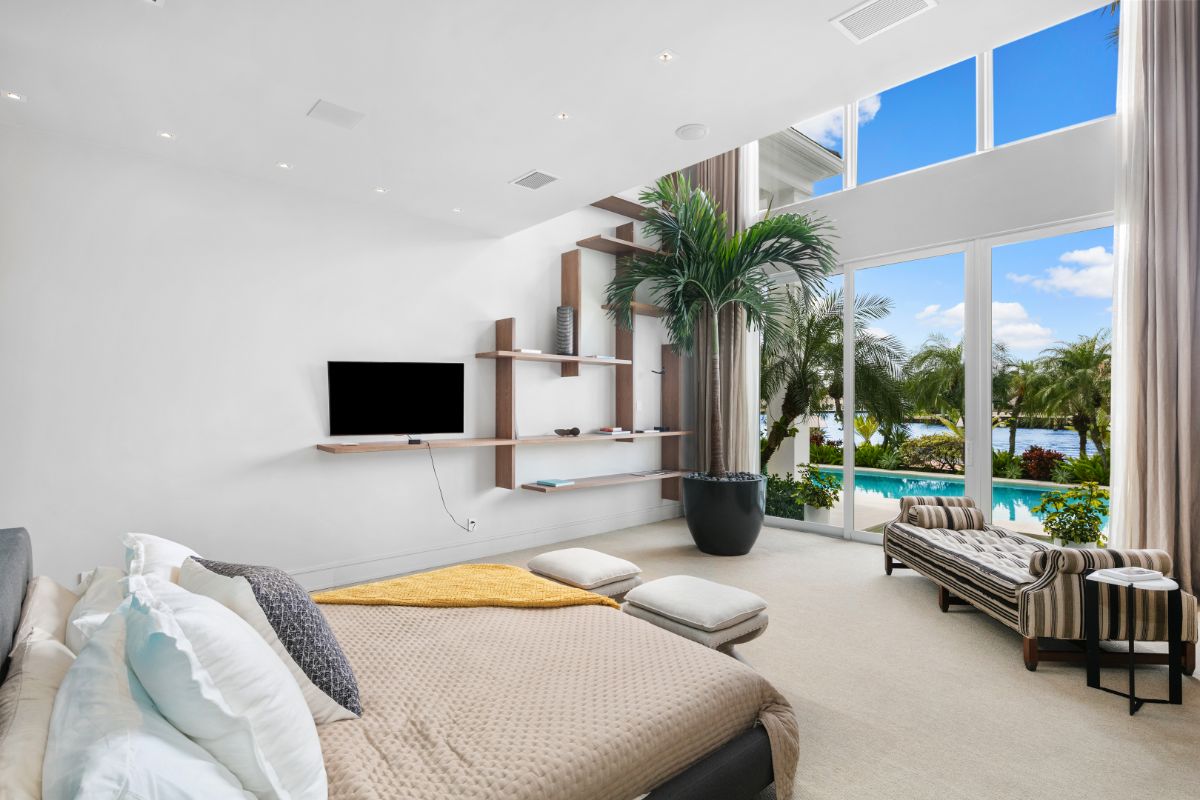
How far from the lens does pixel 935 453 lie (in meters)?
4.70

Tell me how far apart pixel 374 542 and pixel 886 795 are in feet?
11.0

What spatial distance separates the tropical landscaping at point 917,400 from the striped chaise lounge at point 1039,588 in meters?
0.91

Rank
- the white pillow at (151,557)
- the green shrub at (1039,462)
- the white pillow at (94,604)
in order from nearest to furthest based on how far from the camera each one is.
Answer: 1. the white pillow at (94,604)
2. the white pillow at (151,557)
3. the green shrub at (1039,462)

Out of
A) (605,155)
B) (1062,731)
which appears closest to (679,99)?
(605,155)

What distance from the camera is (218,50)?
2.30 m

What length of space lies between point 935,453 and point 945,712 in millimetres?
2788

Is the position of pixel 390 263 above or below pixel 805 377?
above

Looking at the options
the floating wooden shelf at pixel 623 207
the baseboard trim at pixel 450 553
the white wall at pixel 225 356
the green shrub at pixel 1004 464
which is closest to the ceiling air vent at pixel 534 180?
the white wall at pixel 225 356

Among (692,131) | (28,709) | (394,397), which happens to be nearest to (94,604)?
(28,709)

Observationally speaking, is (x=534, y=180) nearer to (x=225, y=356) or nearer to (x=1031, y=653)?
(x=225, y=356)

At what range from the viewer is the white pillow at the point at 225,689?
3.23 ft

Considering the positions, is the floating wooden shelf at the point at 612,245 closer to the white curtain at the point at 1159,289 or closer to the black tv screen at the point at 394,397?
the black tv screen at the point at 394,397

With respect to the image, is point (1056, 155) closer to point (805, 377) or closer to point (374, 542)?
point (805, 377)

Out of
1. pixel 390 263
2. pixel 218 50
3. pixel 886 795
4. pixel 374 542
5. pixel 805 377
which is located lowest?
pixel 886 795
